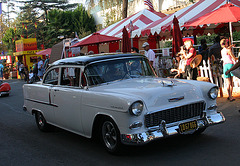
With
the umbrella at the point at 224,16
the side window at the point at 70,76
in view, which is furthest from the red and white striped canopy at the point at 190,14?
the side window at the point at 70,76

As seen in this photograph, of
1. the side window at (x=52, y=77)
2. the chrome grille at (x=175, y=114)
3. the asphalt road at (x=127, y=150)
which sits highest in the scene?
the side window at (x=52, y=77)

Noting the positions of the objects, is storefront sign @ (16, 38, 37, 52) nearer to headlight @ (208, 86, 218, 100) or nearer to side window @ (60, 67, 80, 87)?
side window @ (60, 67, 80, 87)

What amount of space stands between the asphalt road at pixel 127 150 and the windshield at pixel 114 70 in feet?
3.96

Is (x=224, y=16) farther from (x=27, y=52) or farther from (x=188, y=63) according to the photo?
(x=27, y=52)

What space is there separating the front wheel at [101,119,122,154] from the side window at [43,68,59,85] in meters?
1.90

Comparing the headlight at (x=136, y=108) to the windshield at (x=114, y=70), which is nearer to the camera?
the headlight at (x=136, y=108)

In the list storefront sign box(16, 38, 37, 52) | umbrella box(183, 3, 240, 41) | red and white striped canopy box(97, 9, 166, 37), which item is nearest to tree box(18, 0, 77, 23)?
storefront sign box(16, 38, 37, 52)

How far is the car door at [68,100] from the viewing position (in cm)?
540

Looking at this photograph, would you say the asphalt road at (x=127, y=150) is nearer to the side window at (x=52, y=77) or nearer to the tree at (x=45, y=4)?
the side window at (x=52, y=77)

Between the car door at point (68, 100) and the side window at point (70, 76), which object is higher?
the side window at point (70, 76)

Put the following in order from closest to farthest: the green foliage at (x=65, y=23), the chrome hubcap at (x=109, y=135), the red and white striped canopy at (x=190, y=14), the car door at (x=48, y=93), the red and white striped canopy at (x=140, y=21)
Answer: the chrome hubcap at (x=109, y=135)
the car door at (x=48, y=93)
the red and white striped canopy at (x=190, y=14)
the red and white striped canopy at (x=140, y=21)
the green foliage at (x=65, y=23)

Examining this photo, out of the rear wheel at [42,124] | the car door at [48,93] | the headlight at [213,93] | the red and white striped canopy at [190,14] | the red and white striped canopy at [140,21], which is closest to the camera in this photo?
the headlight at [213,93]

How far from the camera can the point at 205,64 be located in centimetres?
1034

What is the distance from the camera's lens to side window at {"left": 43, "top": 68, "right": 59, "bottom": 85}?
6.39 meters
